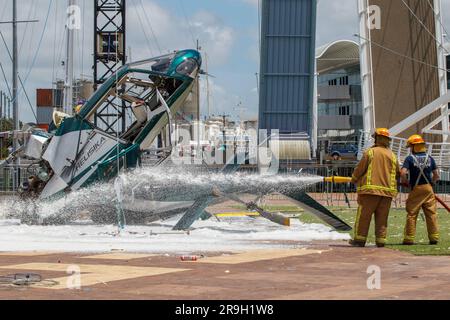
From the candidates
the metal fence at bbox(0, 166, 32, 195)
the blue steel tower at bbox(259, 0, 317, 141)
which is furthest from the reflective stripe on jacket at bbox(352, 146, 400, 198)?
the blue steel tower at bbox(259, 0, 317, 141)

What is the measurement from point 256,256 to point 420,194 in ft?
11.3

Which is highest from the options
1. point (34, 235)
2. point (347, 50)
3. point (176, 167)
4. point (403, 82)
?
point (347, 50)

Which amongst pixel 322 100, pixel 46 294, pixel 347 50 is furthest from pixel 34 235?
pixel 322 100

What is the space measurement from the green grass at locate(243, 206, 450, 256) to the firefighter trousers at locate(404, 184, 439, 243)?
0.19 meters

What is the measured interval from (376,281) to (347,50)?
3085 inches

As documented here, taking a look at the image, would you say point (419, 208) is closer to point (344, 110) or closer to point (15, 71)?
point (15, 71)

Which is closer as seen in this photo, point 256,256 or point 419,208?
point 256,256

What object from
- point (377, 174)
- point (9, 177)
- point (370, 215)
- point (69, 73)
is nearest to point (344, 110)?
point (69, 73)

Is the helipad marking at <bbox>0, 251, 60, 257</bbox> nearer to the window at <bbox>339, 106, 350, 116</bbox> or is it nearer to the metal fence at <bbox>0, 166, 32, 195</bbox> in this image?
the metal fence at <bbox>0, 166, 32, 195</bbox>

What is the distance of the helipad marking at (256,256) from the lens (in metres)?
12.8

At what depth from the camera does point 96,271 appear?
11.6 metres
